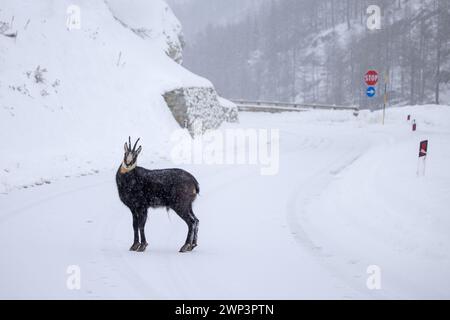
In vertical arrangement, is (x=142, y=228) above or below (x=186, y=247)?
above

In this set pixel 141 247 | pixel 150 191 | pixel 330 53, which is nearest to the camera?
pixel 150 191

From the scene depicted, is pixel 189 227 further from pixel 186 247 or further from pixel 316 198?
pixel 316 198

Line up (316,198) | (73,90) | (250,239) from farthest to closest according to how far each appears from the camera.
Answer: (73,90), (316,198), (250,239)

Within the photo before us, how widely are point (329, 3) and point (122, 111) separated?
284 ft

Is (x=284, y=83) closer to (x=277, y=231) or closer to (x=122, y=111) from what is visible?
(x=122, y=111)

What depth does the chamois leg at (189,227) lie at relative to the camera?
7386mm

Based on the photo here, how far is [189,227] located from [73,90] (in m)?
13.9

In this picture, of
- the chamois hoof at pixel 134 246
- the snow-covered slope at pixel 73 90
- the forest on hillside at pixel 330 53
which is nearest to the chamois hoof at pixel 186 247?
the chamois hoof at pixel 134 246

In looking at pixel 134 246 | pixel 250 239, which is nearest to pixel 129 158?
pixel 134 246

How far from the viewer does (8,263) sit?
269 inches

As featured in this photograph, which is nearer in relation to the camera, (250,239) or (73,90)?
(250,239)

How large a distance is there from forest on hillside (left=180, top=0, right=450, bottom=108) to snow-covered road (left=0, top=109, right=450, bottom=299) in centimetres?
5019

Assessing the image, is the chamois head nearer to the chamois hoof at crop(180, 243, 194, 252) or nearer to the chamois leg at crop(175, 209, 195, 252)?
the chamois leg at crop(175, 209, 195, 252)

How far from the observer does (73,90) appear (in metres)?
19.4
